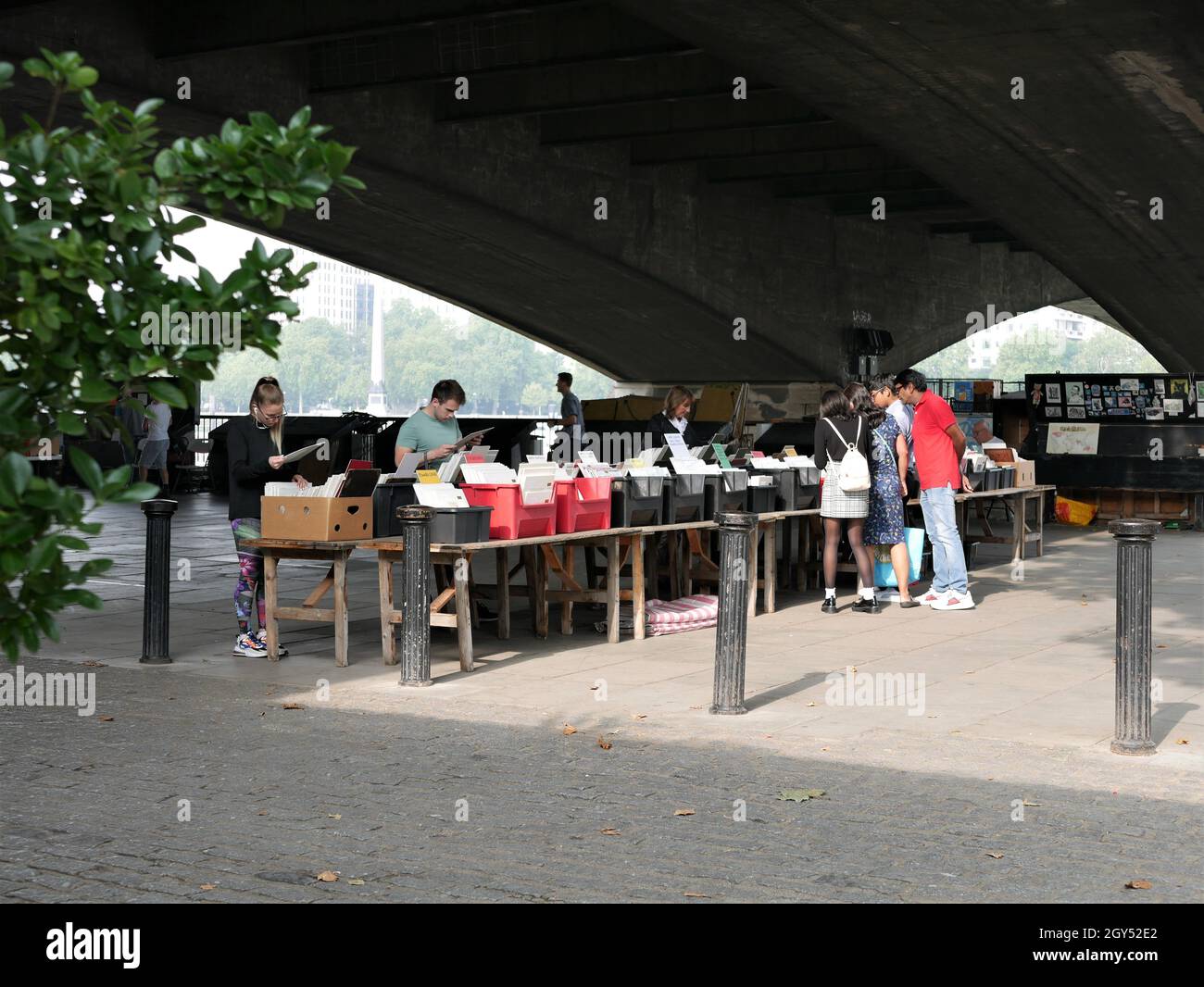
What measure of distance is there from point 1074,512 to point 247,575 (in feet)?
47.2

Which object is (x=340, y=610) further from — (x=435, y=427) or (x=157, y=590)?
(x=435, y=427)

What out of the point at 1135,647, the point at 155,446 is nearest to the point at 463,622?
the point at 1135,647

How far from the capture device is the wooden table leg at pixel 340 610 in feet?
32.2

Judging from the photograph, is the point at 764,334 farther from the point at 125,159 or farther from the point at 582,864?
the point at 125,159

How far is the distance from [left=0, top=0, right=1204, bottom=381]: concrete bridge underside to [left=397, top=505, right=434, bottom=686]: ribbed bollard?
33.6 feet

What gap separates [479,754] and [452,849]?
5.27 feet

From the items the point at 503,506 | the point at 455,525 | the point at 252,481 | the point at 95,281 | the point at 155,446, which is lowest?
the point at 455,525

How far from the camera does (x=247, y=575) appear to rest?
34.0 ft

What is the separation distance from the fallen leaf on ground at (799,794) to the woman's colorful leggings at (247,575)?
15.8 feet

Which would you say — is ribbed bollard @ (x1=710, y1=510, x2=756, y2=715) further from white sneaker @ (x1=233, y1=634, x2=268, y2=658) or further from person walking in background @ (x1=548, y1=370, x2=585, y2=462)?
person walking in background @ (x1=548, y1=370, x2=585, y2=462)

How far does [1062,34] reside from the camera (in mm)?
17953

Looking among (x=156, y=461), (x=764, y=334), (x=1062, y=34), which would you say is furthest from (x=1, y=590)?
(x=764, y=334)

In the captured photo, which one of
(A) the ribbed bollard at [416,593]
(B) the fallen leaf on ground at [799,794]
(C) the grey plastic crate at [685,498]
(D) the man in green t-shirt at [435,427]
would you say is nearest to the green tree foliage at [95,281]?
(B) the fallen leaf on ground at [799,794]

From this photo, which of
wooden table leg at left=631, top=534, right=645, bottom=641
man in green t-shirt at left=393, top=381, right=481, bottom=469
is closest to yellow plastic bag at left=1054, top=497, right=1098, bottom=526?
wooden table leg at left=631, top=534, right=645, bottom=641
